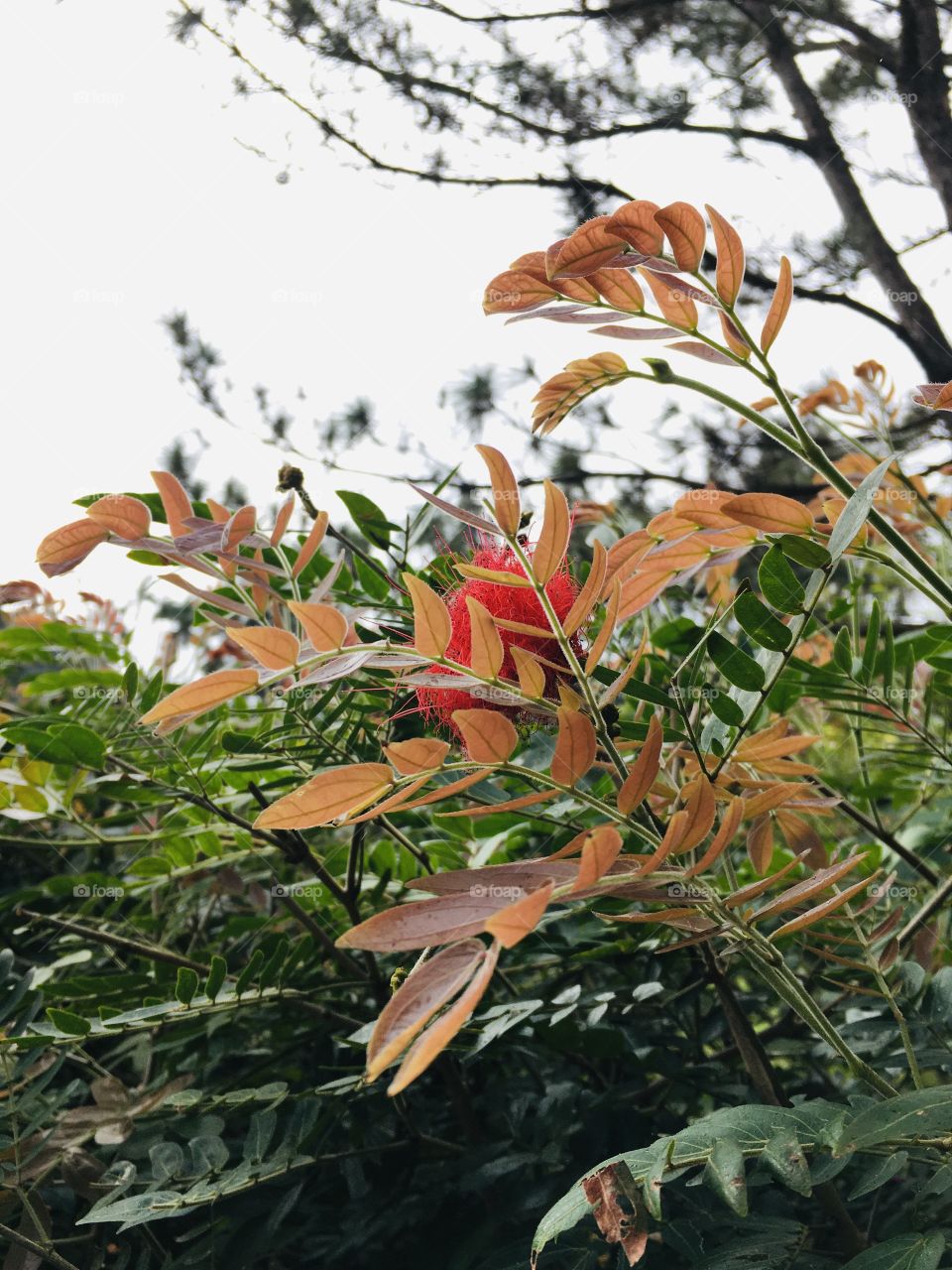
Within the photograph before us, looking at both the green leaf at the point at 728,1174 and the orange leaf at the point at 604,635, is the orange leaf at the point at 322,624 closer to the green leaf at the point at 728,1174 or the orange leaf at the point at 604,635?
the orange leaf at the point at 604,635

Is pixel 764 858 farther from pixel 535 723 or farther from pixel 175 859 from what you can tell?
pixel 175 859

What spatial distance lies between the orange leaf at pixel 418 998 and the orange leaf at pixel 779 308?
275 mm

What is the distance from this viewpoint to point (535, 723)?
0.48m

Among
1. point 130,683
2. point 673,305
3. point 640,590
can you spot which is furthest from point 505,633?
point 130,683

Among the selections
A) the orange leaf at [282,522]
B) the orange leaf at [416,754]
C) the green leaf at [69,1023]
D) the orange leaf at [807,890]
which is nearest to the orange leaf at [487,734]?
the orange leaf at [416,754]

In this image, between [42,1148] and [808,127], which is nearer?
[42,1148]

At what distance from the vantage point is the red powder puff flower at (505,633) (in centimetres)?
47

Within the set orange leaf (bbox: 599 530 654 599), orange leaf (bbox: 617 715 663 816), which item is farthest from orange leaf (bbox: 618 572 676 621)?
orange leaf (bbox: 617 715 663 816)

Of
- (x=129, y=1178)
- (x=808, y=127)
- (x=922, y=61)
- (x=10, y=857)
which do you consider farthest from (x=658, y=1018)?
(x=808, y=127)

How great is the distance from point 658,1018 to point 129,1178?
1.07 feet

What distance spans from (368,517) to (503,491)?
0.28 metres

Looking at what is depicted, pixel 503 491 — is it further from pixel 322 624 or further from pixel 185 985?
pixel 185 985

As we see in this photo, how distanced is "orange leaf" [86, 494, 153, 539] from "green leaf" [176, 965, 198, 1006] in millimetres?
221

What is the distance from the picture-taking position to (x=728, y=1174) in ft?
1.04
